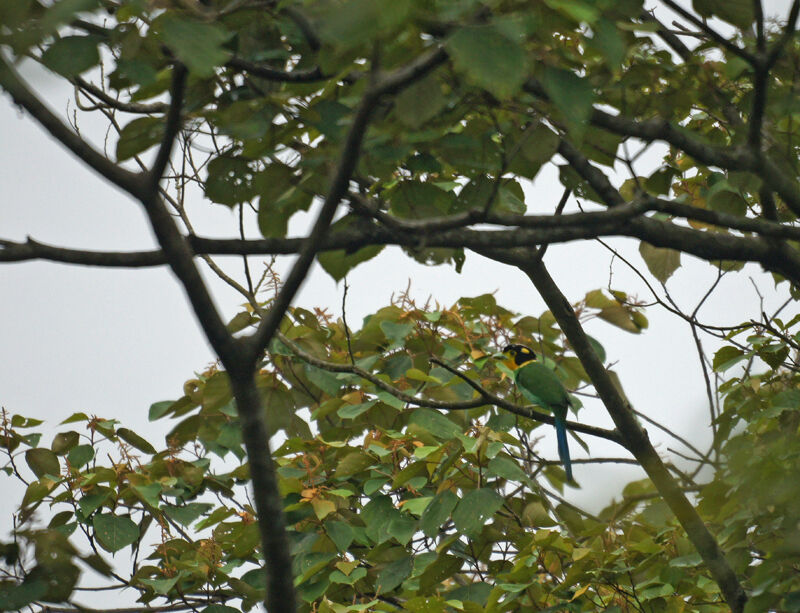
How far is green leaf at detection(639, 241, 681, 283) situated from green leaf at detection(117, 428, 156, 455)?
234 cm

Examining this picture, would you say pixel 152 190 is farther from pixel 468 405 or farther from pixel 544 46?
pixel 468 405

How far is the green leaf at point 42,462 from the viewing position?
12.0 ft

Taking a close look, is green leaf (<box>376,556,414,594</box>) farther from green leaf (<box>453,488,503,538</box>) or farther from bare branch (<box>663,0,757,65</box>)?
bare branch (<box>663,0,757,65</box>)

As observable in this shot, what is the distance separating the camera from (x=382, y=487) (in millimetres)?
3469

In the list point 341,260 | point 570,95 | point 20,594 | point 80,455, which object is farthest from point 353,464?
point 570,95

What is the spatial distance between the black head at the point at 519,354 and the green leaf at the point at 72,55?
112 inches

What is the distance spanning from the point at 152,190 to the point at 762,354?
2.08 meters

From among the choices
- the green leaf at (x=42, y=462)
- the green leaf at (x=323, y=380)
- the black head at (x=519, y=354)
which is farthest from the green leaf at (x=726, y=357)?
the green leaf at (x=42, y=462)

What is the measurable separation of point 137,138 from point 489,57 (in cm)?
83

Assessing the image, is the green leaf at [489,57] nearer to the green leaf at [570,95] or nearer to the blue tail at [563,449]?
the green leaf at [570,95]

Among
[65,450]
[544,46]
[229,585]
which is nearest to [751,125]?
[544,46]

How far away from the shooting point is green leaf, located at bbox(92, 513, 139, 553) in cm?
346

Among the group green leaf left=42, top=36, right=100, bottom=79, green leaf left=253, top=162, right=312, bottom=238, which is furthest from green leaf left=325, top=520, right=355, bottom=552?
green leaf left=42, top=36, right=100, bottom=79

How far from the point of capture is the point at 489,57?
1.19 meters
